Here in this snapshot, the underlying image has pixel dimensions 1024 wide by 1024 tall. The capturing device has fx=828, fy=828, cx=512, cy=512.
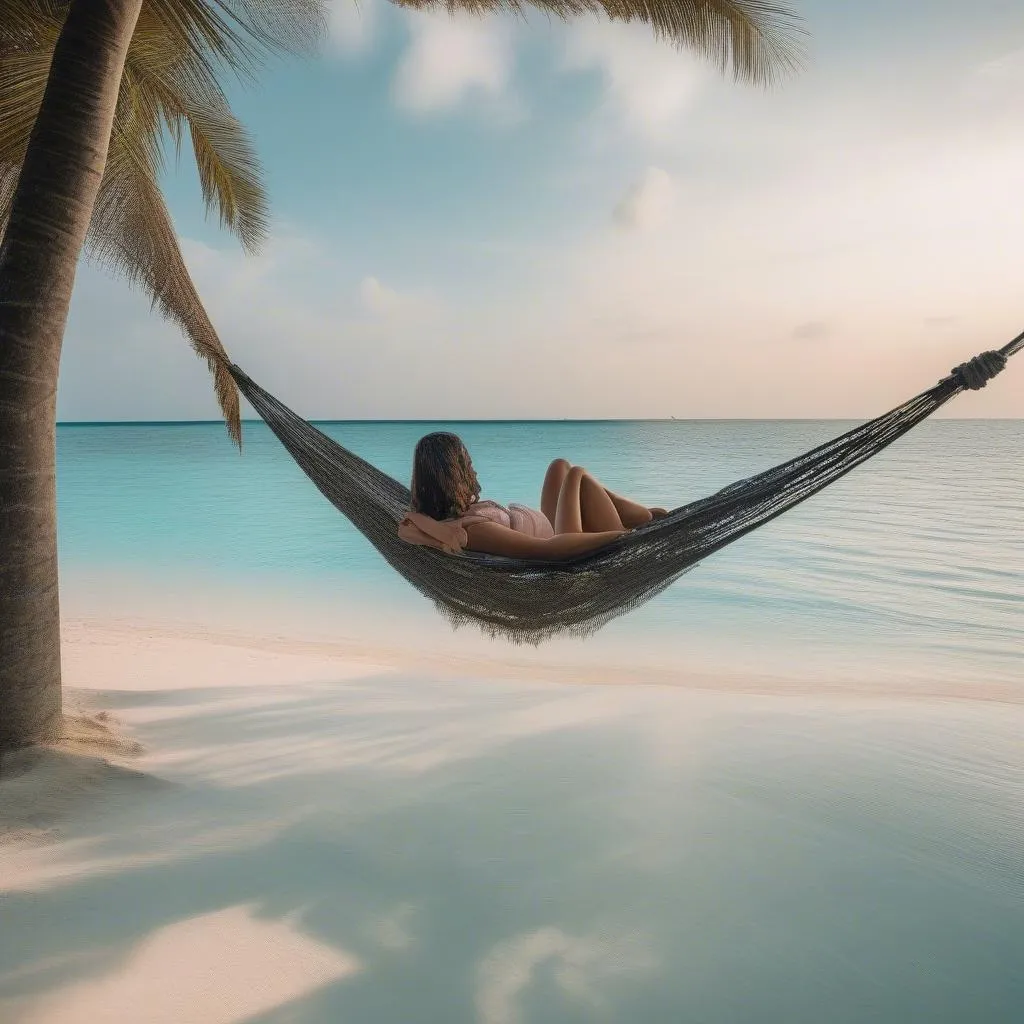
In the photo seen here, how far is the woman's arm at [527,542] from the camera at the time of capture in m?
1.85

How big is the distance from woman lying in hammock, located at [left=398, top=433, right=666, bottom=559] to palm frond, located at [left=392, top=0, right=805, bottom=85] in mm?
1246

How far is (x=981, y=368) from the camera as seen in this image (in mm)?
1677

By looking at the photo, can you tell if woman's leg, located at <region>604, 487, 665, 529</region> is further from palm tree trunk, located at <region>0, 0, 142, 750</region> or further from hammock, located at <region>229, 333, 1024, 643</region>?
palm tree trunk, located at <region>0, 0, 142, 750</region>

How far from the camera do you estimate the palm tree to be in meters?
1.74

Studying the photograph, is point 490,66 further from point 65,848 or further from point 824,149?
point 65,848

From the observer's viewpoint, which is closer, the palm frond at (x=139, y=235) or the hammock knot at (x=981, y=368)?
the hammock knot at (x=981, y=368)

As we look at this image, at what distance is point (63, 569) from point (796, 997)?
6.68m

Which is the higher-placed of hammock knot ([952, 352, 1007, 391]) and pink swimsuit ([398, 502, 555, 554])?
hammock knot ([952, 352, 1007, 391])

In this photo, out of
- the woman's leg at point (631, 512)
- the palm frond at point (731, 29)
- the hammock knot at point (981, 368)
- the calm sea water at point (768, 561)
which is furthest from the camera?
the calm sea water at point (768, 561)

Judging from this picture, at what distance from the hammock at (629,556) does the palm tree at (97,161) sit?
0.79m

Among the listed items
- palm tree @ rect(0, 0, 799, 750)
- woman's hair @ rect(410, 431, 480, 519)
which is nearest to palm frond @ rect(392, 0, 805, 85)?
palm tree @ rect(0, 0, 799, 750)

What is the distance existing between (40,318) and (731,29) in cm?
191

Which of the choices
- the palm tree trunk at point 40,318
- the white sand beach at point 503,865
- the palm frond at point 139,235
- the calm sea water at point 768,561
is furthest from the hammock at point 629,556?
the calm sea water at point 768,561

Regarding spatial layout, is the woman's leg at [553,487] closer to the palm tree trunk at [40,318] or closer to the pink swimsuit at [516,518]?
the pink swimsuit at [516,518]
